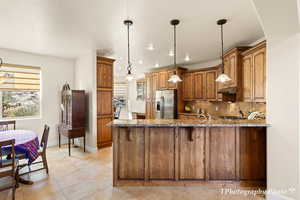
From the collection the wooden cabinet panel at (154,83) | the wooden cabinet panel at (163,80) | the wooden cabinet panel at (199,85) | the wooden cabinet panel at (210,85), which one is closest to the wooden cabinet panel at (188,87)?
the wooden cabinet panel at (199,85)

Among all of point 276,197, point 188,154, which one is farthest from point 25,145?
point 276,197

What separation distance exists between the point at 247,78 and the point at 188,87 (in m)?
2.32

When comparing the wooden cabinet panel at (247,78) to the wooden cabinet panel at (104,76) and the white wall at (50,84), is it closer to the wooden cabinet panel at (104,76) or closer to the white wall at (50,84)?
the wooden cabinet panel at (104,76)

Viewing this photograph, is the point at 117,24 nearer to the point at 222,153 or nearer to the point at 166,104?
the point at 222,153

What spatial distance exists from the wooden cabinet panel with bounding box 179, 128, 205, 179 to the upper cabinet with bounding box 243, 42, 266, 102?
161 cm

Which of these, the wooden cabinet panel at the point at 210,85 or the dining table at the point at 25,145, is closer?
the dining table at the point at 25,145

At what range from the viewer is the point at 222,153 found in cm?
248

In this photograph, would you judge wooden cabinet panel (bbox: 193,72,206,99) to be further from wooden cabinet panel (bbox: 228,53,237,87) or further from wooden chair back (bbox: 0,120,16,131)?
wooden chair back (bbox: 0,120,16,131)

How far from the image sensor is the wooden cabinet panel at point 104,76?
4379 millimetres

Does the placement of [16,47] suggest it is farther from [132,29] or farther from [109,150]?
[109,150]

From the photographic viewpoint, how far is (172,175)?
2.52m

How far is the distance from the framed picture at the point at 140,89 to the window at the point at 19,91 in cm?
401

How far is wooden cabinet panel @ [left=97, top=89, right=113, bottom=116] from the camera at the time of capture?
14.4 ft

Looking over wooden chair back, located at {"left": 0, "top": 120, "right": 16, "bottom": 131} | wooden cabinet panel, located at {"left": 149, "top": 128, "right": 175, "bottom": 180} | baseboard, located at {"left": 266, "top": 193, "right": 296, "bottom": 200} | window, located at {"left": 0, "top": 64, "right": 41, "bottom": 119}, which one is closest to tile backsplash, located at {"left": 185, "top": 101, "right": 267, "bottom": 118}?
baseboard, located at {"left": 266, "top": 193, "right": 296, "bottom": 200}
